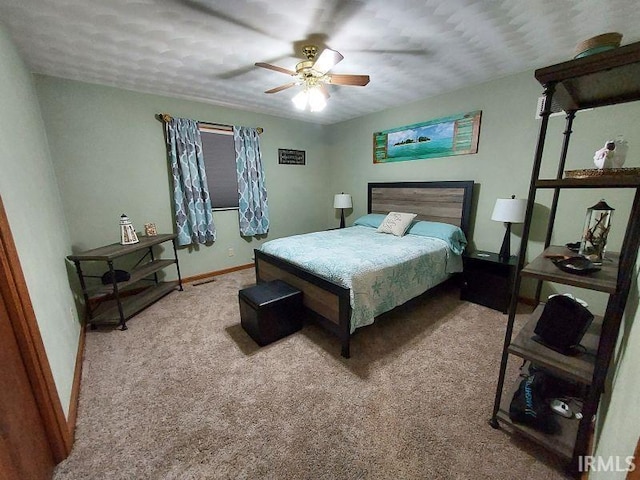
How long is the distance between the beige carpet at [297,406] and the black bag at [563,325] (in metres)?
0.57

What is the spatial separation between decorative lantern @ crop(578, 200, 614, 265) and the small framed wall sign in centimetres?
388

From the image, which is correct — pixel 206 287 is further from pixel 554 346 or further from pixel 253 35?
pixel 554 346

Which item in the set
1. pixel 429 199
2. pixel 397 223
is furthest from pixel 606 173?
pixel 429 199

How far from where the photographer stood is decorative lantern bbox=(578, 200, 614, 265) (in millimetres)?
1202

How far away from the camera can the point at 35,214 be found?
5.63ft

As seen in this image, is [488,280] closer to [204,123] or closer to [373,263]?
[373,263]

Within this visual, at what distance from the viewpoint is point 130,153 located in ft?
9.83

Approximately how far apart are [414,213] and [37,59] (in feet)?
14.0

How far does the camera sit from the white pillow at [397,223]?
3.24 m

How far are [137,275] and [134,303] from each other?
0.35 m

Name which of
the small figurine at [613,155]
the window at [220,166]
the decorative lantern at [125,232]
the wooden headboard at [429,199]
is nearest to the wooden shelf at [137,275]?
the decorative lantern at [125,232]

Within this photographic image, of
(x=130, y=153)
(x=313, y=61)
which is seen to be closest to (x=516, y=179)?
(x=313, y=61)

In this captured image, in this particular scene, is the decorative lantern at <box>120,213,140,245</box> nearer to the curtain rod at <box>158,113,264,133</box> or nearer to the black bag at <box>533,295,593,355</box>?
the curtain rod at <box>158,113,264,133</box>

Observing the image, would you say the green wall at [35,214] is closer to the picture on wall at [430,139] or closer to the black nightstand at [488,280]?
the black nightstand at [488,280]
